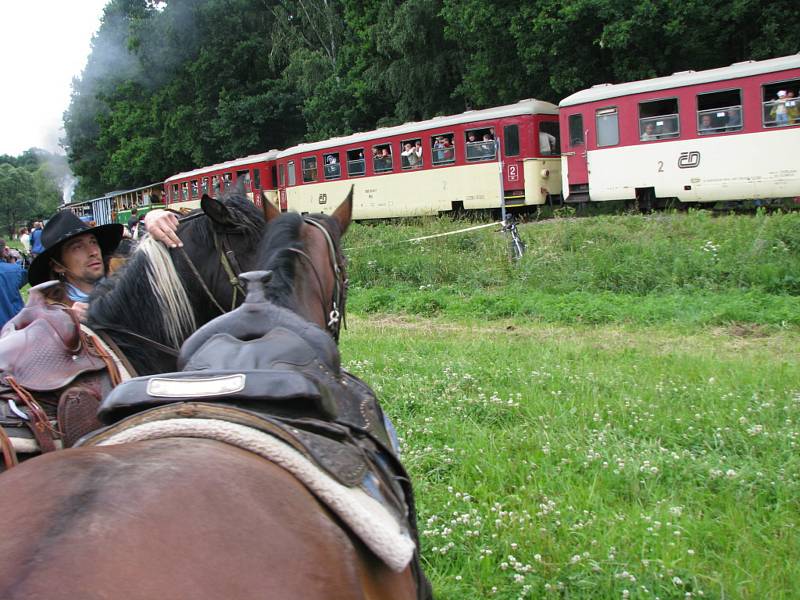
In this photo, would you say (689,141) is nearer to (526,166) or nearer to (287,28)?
(526,166)

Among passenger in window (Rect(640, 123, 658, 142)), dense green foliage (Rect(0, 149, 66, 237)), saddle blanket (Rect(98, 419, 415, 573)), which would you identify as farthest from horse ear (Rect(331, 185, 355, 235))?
dense green foliage (Rect(0, 149, 66, 237))

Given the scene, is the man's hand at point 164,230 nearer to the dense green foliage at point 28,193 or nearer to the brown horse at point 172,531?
the brown horse at point 172,531

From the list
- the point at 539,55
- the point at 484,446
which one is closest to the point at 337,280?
the point at 484,446

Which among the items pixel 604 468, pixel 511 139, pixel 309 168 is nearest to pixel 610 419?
pixel 604 468

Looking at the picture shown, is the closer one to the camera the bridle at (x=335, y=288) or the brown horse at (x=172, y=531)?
the brown horse at (x=172, y=531)

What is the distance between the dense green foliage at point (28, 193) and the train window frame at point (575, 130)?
5818cm

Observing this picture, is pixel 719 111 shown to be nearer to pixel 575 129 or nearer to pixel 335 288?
pixel 575 129

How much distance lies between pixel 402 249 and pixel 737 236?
18.5ft

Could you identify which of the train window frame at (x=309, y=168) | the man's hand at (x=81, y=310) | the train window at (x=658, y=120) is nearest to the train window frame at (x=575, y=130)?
the train window at (x=658, y=120)

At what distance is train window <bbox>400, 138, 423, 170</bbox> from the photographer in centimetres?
2006

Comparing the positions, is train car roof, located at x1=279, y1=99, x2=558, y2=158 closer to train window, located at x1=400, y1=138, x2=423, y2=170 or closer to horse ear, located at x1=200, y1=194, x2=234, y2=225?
train window, located at x1=400, y1=138, x2=423, y2=170

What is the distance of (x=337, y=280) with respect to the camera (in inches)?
108

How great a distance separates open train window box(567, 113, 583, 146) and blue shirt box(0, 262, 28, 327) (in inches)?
574

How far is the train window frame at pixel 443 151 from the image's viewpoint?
19.2 meters
